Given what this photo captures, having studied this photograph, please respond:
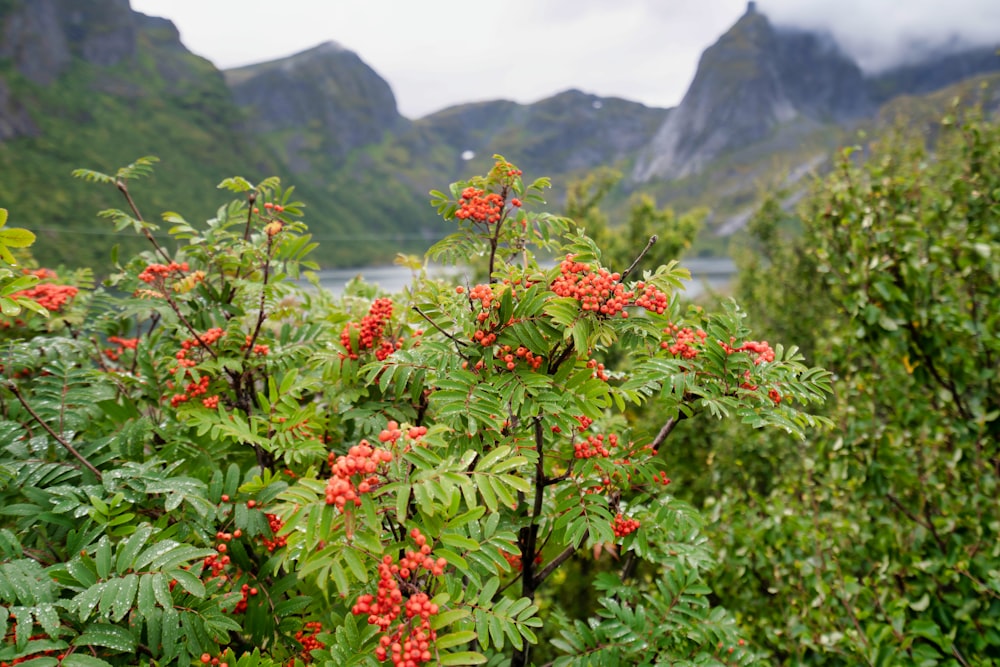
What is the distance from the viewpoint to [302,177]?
638 feet

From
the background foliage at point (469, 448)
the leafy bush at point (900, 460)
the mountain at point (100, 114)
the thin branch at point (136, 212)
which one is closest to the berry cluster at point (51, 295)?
the background foliage at point (469, 448)

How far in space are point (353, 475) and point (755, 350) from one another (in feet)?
6.06

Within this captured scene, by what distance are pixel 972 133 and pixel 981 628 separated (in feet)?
14.7

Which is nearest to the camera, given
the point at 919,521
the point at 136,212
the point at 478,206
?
the point at 478,206

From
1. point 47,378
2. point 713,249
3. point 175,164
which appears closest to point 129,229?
point 47,378

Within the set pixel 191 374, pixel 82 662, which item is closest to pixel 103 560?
pixel 82 662

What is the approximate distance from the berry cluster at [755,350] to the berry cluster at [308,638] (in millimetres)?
2176

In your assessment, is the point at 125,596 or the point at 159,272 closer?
the point at 125,596

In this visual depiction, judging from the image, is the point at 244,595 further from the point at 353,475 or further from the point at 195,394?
the point at 353,475

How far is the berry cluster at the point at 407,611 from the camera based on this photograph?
5.02ft

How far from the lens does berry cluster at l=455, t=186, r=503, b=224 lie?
8.15 feet

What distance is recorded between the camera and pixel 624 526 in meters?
2.46

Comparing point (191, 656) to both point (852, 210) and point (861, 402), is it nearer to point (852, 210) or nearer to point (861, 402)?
point (861, 402)

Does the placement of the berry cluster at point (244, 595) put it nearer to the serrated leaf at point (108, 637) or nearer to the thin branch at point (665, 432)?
the serrated leaf at point (108, 637)
